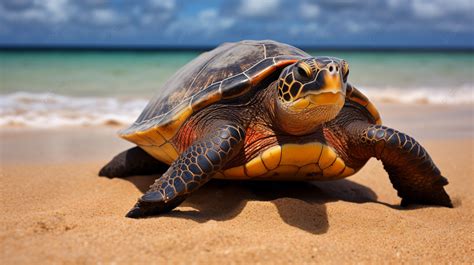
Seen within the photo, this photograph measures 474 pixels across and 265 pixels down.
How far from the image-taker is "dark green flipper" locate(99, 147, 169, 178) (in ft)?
14.0

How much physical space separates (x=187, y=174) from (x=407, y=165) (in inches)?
67.8

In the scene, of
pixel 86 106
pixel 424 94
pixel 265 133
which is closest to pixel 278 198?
pixel 265 133

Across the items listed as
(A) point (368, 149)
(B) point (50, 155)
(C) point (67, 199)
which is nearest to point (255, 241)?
(A) point (368, 149)

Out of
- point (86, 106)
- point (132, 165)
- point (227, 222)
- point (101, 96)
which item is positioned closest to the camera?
point (227, 222)

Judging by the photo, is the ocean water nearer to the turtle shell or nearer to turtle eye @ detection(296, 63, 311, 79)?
the turtle shell

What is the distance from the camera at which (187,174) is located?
2768 mm

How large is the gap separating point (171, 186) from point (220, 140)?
0.43m

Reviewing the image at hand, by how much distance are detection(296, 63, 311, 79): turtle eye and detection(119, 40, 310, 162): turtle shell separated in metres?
0.57

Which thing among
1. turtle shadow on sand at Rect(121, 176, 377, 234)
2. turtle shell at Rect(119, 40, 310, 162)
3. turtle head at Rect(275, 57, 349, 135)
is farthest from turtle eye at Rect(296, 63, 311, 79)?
turtle shadow on sand at Rect(121, 176, 377, 234)

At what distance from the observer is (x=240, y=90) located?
128 inches

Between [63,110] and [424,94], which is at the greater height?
[63,110]

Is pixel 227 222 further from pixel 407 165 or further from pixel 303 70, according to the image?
pixel 407 165

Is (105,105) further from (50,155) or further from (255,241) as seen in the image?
Answer: (255,241)

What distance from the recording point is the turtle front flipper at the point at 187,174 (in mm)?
2719
